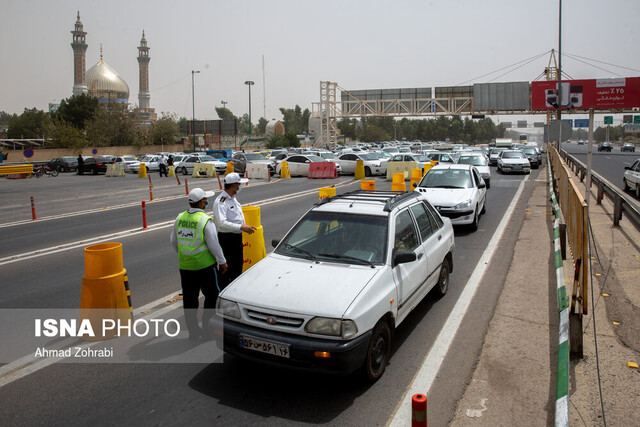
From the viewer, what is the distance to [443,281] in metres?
7.09

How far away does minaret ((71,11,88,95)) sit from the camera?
10712 centimetres

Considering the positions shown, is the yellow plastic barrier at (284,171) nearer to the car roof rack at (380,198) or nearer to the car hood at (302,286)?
the car roof rack at (380,198)

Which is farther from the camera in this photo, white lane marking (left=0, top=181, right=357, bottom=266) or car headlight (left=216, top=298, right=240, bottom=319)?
white lane marking (left=0, top=181, right=357, bottom=266)

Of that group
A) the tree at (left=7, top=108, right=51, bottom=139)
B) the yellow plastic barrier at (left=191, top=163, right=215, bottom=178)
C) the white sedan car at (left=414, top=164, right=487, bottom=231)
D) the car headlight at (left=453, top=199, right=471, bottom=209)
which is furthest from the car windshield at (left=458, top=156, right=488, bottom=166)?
the tree at (left=7, top=108, right=51, bottom=139)

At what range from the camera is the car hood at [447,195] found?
11.9 m

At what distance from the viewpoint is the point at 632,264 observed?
870 cm

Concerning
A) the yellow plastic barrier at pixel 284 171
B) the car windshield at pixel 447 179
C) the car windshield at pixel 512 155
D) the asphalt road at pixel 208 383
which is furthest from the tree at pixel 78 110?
the asphalt road at pixel 208 383

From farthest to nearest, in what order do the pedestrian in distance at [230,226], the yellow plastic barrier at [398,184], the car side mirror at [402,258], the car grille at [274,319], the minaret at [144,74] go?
1. the minaret at [144,74]
2. the yellow plastic barrier at [398,184]
3. the pedestrian in distance at [230,226]
4. the car side mirror at [402,258]
5. the car grille at [274,319]

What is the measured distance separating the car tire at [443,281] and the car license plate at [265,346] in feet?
10.6

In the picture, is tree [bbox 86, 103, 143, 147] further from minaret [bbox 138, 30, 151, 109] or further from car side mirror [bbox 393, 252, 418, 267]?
car side mirror [bbox 393, 252, 418, 267]

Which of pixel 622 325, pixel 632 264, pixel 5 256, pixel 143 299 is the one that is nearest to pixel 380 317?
pixel 622 325

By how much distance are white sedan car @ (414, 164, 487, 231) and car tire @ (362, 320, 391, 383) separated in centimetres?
738

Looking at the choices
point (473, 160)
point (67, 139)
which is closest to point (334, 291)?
point (473, 160)

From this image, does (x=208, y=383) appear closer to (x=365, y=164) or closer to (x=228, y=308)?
(x=228, y=308)
